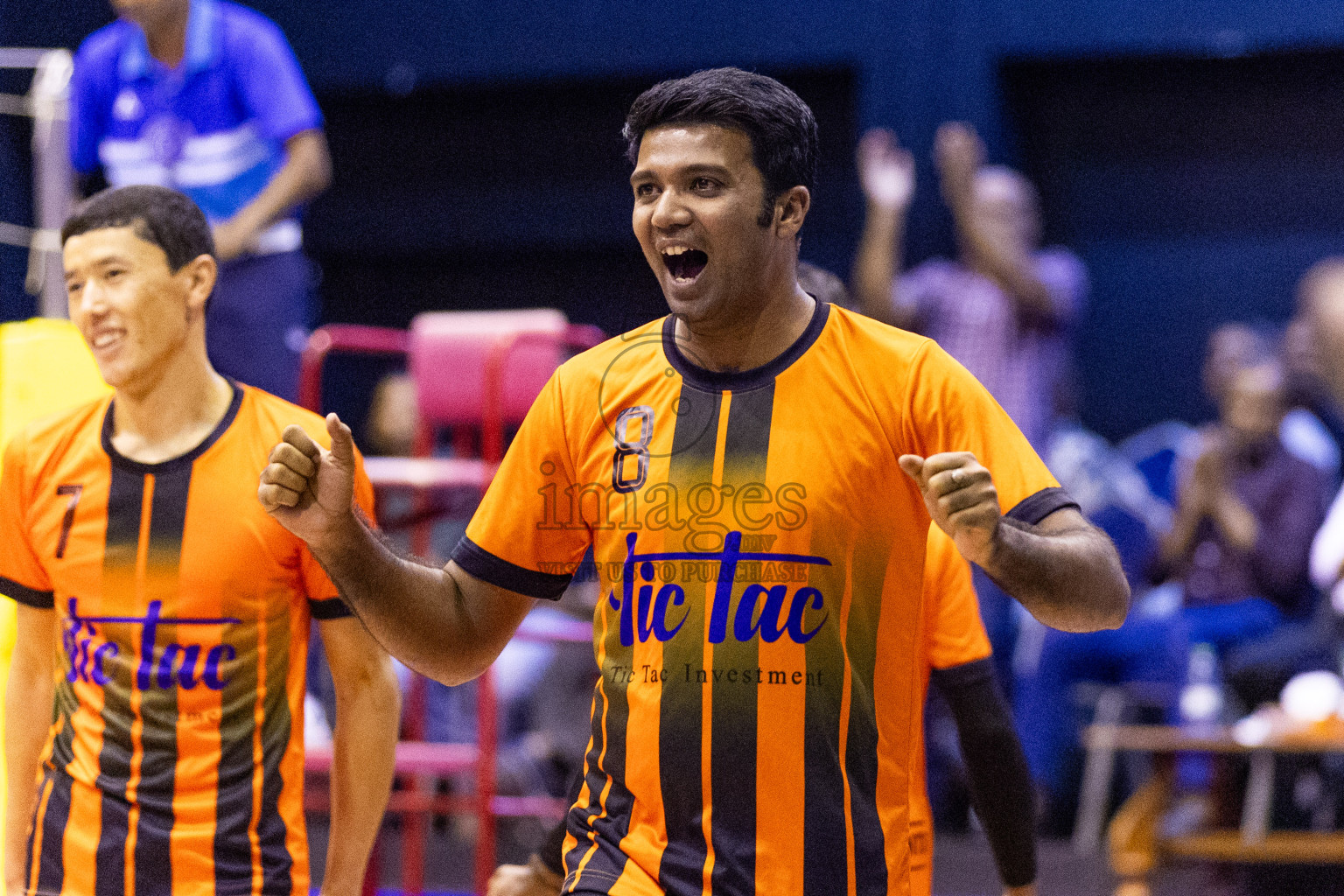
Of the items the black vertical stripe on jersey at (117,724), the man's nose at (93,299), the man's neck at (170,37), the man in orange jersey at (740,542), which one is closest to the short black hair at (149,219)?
the man's nose at (93,299)

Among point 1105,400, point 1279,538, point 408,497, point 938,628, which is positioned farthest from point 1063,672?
point 938,628

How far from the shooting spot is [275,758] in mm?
2547

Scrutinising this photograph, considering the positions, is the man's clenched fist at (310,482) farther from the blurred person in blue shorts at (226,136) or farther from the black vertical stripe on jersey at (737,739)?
the blurred person in blue shorts at (226,136)

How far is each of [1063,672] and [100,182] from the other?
4247 mm

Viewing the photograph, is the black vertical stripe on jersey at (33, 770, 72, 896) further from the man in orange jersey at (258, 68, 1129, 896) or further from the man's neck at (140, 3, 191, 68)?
the man's neck at (140, 3, 191, 68)

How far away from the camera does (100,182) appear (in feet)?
13.8

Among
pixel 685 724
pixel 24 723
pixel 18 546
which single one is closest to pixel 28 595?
pixel 18 546

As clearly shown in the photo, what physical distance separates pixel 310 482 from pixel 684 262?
1.90ft

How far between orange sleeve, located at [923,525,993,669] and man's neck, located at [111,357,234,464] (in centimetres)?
129

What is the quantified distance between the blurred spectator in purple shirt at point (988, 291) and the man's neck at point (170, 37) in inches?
125

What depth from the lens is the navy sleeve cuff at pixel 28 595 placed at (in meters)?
2.69

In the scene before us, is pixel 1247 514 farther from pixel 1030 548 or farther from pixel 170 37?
pixel 1030 548

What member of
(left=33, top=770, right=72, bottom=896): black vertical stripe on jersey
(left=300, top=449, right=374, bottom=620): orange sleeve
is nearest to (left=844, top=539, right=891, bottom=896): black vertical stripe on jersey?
(left=300, top=449, right=374, bottom=620): orange sleeve

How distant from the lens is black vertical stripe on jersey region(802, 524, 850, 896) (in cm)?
198
